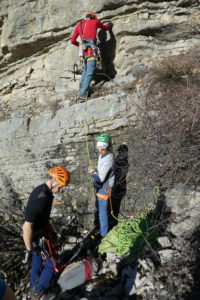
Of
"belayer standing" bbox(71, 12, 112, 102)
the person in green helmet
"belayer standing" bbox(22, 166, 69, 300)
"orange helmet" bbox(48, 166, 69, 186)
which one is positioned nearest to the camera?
"belayer standing" bbox(22, 166, 69, 300)

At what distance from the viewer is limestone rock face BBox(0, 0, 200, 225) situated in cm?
466

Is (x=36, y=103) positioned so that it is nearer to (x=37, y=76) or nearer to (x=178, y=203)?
(x=37, y=76)

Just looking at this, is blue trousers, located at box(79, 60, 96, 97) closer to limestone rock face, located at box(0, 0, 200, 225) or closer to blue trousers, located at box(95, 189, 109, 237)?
limestone rock face, located at box(0, 0, 200, 225)

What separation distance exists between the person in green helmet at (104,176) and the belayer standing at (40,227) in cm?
98

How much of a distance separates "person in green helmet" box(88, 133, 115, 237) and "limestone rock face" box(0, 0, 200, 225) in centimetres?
59

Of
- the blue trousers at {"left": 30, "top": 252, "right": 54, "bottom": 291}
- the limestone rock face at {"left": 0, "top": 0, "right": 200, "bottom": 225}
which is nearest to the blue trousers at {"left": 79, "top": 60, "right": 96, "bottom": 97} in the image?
the limestone rock face at {"left": 0, "top": 0, "right": 200, "bottom": 225}

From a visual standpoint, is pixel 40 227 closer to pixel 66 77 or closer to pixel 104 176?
pixel 104 176

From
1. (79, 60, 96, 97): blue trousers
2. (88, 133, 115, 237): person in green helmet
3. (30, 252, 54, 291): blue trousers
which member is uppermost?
(79, 60, 96, 97): blue trousers

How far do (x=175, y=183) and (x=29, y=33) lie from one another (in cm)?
647

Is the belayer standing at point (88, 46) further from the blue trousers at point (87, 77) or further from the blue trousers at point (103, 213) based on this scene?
the blue trousers at point (103, 213)

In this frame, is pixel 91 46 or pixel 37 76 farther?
pixel 37 76

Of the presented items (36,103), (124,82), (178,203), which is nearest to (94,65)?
(124,82)

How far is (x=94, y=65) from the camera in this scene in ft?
17.4

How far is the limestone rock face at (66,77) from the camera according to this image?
184 inches
